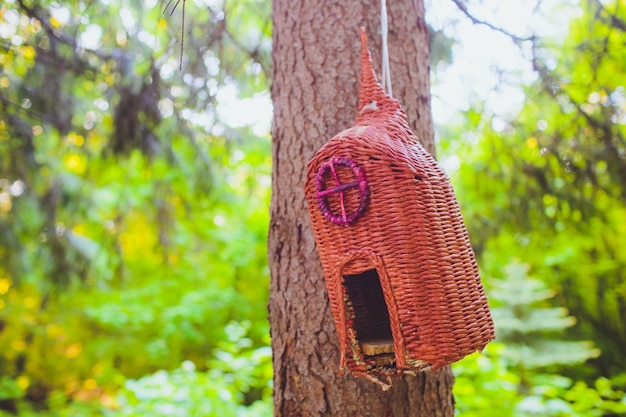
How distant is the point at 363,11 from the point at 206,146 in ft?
9.21

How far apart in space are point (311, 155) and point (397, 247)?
609mm

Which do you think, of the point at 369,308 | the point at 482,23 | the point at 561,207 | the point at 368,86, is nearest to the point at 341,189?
the point at 368,86

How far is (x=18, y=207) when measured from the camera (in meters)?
4.00

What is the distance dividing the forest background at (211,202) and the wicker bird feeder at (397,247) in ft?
3.90

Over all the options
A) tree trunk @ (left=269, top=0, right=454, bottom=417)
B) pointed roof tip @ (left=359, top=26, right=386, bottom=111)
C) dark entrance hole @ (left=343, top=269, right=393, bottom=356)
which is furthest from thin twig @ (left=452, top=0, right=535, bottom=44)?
dark entrance hole @ (left=343, top=269, right=393, bottom=356)

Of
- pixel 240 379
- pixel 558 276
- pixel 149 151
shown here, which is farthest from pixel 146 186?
pixel 558 276

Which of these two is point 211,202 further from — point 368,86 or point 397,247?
point 397,247

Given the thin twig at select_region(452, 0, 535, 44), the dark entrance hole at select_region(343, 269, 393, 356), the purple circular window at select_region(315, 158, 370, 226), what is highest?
the thin twig at select_region(452, 0, 535, 44)

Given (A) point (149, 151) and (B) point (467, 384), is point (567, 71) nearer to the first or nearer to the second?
(B) point (467, 384)

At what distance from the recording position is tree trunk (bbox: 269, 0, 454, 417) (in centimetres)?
150

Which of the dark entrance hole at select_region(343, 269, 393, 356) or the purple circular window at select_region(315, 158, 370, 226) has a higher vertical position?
the purple circular window at select_region(315, 158, 370, 226)

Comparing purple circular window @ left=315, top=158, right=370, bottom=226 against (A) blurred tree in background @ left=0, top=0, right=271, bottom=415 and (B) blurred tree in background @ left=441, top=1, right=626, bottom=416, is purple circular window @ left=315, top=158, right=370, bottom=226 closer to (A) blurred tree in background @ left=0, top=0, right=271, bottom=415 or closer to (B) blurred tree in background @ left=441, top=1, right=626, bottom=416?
(A) blurred tree in background @ left=0, top=0, right=271, bottom=415

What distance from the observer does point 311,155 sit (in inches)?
63.8

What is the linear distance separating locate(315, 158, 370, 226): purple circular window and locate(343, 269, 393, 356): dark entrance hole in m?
0.23
